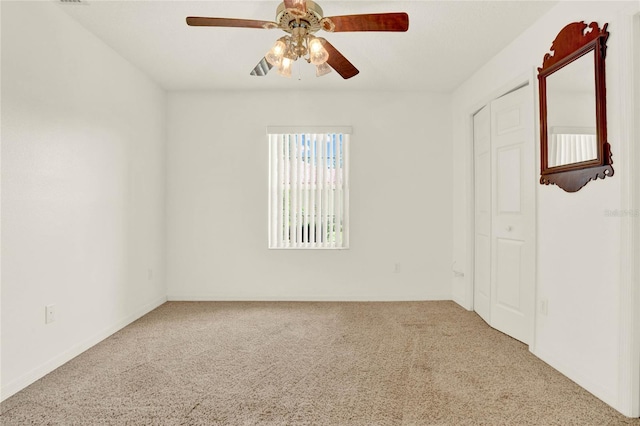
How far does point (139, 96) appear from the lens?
3.61 meters

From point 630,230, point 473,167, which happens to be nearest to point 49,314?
point 630,230

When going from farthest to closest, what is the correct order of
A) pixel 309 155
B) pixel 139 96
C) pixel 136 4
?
1. pixel 309 155
2. pixel 139 96
3. pixel 136 4

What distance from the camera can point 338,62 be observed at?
2283 mm

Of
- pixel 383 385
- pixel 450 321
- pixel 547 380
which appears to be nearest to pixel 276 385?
pixel 383 385

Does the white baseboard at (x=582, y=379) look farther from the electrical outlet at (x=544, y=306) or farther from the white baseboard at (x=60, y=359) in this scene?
the white baseboard at (x=60, y=359)

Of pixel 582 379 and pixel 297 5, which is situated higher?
pixel 297 5

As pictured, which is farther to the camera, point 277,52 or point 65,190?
point 65,190

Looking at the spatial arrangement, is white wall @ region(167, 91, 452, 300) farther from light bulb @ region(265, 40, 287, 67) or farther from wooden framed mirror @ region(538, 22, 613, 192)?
light bulb @ region(265, 40, 287, 67)

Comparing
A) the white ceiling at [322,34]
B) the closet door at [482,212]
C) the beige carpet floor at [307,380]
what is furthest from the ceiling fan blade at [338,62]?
the beige carpet floor at [307,380]

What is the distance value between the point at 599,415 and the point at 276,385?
179 cm

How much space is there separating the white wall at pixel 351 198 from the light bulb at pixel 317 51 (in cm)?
222

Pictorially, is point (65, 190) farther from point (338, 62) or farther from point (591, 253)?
point (591, 253)

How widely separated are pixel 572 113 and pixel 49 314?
3705 mm

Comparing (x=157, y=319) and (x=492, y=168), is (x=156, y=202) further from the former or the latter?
(x=492, y=168)
